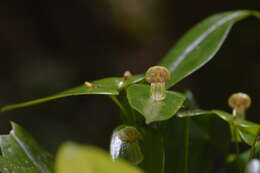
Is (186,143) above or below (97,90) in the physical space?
below

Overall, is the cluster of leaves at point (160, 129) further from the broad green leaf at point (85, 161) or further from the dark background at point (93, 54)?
the dark background at point (93, 54)

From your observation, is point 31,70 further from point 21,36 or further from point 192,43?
point 192,43

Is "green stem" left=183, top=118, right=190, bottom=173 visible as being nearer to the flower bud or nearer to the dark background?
the flower bud

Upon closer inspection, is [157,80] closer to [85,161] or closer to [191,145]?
[191,145]

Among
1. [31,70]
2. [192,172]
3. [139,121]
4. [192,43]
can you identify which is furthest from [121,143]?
[31,70]

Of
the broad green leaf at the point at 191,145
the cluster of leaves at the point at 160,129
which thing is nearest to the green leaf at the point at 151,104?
the cluster of leaves at the point at 160,129

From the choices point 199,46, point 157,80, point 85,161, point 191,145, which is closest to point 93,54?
point 199,46
